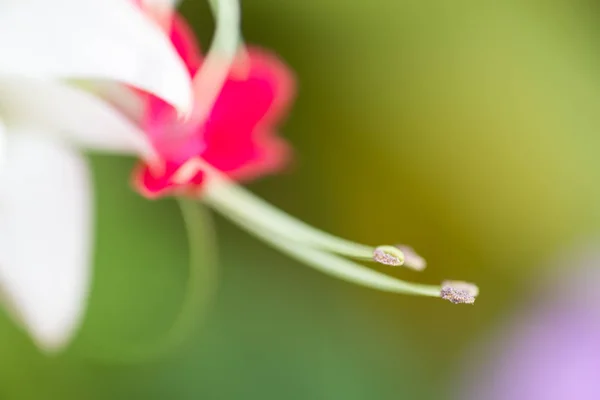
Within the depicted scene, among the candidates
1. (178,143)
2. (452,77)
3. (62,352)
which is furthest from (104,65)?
(452,77)

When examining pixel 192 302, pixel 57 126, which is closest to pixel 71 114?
pixel 57 126

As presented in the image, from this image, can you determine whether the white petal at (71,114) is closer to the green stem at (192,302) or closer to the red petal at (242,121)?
the red petal at (242,121)

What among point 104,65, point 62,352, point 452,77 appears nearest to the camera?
point 104,65

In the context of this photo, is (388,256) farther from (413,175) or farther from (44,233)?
(413,175)

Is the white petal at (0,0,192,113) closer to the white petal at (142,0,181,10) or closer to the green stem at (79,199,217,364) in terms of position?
the white petal at (142,0,181,10)

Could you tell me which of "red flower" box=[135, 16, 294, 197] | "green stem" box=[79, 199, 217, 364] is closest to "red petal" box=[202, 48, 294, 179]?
"red flower" box=[135, 16, 294, 197]

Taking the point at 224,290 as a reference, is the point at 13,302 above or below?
below

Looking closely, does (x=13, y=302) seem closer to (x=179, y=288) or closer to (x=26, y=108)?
(x=26, y=108)
